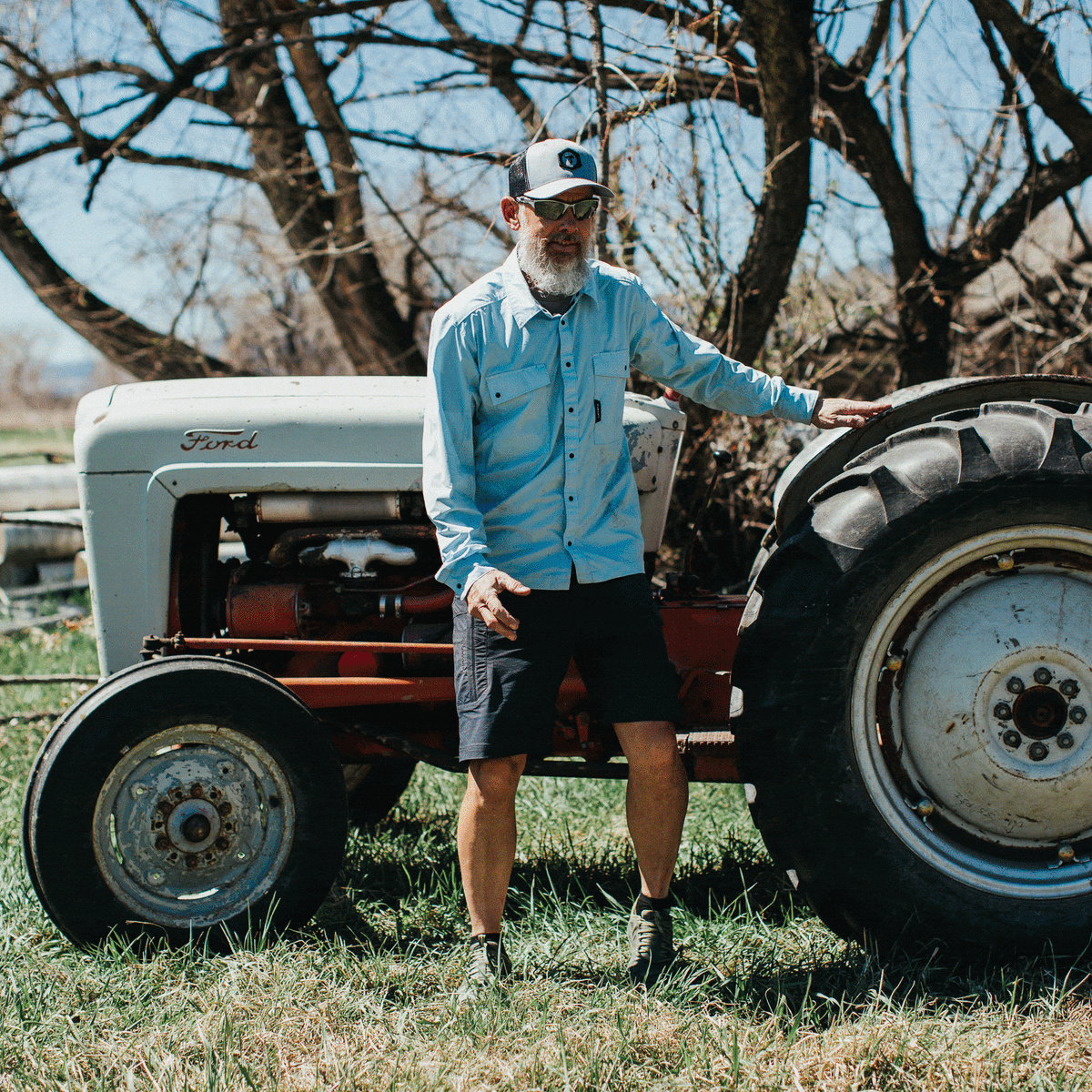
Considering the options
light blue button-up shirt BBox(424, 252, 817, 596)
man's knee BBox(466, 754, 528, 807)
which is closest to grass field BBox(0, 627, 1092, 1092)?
man's knee BBox(466, 754, 528, 807)

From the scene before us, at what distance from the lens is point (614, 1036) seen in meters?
2.36

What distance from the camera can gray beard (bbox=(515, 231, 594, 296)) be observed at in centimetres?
261

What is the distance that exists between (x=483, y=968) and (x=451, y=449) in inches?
50.4

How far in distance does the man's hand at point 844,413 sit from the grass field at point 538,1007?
1.37 metres

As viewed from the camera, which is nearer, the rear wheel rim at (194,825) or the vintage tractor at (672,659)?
the vintage tractor at (672,659)

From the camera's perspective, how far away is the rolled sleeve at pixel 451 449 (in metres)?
2.50

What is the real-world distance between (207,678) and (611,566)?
1.12 metres

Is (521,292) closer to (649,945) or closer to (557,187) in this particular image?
(557,187)

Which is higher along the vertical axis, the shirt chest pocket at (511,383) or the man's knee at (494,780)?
the shirt chest pocket at (511,383)

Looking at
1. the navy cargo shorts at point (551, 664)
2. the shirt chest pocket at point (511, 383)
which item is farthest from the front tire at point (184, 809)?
the shirt chest pocket at point (511, 383)

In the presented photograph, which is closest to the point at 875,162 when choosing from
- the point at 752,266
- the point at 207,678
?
the point at 752,266

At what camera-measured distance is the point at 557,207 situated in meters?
2.57

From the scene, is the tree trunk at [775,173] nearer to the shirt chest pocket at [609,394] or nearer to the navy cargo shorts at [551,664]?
the shirt chest pocket at [609,394]

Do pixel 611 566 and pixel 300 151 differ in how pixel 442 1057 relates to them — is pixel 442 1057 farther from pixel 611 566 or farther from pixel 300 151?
pixel 300 151
